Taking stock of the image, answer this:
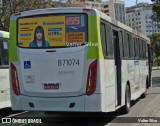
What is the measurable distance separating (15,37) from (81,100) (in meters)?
2.41

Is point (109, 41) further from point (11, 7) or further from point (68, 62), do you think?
point (11, 7)

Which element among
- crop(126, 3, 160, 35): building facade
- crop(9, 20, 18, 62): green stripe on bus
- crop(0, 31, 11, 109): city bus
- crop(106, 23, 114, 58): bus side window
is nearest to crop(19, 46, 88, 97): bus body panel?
crop(9, 20, 18, 62): green stripe on bus

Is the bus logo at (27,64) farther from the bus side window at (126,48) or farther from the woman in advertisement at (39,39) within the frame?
the bus side window at (126,48)

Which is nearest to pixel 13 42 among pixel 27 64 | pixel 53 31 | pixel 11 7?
pixel 27 64

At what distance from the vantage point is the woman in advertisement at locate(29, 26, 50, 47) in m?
9.92

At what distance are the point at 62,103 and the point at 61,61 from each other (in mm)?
1001

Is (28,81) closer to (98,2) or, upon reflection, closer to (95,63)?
(95,63)

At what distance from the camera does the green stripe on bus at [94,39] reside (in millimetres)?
9453

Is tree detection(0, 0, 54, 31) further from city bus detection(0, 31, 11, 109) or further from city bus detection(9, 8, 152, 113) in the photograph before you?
city bus detection(9, 8, 152, 113)

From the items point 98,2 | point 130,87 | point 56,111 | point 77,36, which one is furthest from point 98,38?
point 98,2

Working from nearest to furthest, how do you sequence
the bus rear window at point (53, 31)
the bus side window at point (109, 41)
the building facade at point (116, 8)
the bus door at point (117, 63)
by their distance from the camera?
the bus rear window at point (53, 31)
the bus side window at point (109, 41)
the bus door at point (117, 63)
the building facade at point (116, 8)

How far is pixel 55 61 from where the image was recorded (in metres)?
9.70

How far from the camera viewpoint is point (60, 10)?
984 cm

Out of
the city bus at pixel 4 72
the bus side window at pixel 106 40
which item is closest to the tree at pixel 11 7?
the city bus at pixel 4 72
